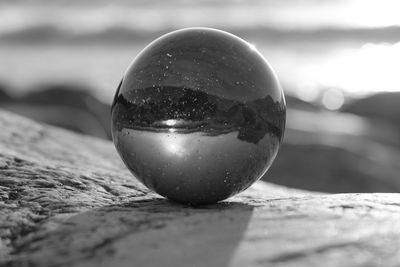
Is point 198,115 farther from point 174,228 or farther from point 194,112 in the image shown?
point 174,228

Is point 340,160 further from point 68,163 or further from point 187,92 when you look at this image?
point 187,92

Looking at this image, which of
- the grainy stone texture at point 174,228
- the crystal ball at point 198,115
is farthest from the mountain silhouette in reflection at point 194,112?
the grainy stone texture at point 174,228

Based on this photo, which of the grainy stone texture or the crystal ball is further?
the crystal ball

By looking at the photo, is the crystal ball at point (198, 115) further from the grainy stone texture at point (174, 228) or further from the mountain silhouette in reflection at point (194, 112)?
the grainy stone texture at point (174, 228)

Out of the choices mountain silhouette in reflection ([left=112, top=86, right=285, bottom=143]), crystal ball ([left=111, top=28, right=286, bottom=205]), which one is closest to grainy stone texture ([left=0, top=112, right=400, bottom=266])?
crystal ball ([left=111, top=28, right=286, bottom=205])

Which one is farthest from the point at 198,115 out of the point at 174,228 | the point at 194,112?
the point at 174,228

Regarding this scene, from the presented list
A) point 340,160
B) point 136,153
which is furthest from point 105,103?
point 136,153

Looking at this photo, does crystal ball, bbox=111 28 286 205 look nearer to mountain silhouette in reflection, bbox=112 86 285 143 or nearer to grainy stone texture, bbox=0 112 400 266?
mountain silhouette in reflection, bbox=112 86 285 143
